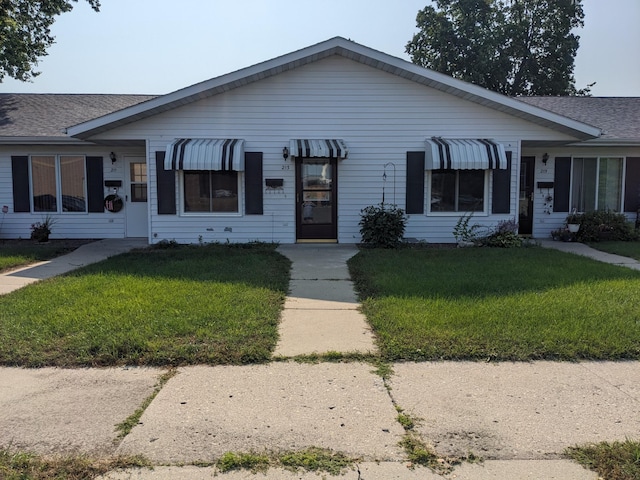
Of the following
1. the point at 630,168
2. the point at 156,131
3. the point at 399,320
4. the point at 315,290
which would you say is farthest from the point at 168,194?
the point at 630,168

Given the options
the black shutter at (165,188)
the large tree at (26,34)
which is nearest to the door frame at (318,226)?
the black shutter at (165,188)

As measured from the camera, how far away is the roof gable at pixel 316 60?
409 inches

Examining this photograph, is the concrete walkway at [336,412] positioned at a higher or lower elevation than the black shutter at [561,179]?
lower

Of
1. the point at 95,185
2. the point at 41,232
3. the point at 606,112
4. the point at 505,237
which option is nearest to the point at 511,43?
the point at 606,112

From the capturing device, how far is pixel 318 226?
11.4 metres

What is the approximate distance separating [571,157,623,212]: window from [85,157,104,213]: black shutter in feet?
40.5

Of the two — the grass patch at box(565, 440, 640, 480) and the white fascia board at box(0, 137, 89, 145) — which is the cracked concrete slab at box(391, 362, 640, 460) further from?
the white fascia board at box(0, 137, 89, 145)

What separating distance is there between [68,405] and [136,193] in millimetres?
10069

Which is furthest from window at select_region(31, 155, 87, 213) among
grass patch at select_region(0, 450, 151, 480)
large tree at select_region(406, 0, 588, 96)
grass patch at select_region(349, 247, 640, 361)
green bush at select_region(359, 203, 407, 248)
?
large tree at select_region(406, 0, 588, 96)

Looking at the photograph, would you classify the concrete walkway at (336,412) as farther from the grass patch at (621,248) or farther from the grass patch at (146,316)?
the grass patch at (621,248)

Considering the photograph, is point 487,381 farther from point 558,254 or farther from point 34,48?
point 34,48

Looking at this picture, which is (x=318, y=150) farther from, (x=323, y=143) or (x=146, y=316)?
(x=146, y=316)

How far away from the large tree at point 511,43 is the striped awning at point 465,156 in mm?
22418

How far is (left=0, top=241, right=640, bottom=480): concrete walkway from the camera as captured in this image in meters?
2.73
